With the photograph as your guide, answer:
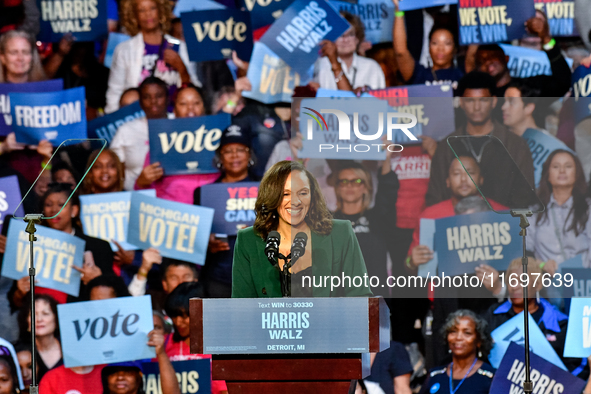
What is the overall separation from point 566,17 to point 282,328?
3434 mm

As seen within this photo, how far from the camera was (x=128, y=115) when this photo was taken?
489 cm

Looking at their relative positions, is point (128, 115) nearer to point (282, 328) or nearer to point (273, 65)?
point (273, 65)

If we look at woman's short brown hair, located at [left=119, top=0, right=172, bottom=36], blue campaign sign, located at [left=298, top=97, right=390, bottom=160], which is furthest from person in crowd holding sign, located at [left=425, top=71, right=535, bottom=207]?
woman's short brown hair, located at [left=119, top=0, right=172, bottom=36]

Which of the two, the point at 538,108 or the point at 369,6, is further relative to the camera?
the point at 369,6

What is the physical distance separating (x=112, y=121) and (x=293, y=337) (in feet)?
9.93

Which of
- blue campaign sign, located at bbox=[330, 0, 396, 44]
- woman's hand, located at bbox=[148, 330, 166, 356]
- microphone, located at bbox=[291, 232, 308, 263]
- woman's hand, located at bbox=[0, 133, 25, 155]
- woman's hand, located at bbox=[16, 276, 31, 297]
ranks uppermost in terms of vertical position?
blue campaign sign, located at bbox=[330, 0, 396, 44]

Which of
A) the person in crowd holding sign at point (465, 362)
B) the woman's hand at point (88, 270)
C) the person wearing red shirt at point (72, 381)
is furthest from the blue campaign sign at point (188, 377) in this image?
the person in crowd holding sign at point (465, 362)

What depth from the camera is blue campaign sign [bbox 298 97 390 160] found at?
3.04 m

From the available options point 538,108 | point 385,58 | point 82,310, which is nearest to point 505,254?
point 538,108

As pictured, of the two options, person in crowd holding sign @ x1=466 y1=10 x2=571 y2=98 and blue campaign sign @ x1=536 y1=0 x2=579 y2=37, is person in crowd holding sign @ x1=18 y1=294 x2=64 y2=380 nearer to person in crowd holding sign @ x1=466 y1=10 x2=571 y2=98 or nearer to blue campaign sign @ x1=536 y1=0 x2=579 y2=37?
person in crowd holding sign @ x1=466 y1=10 x2=571 y2=98

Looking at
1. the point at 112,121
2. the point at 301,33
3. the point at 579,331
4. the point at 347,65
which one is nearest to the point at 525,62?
the point at 347,65

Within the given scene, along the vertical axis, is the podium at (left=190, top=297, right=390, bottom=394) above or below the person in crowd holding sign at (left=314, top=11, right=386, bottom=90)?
below

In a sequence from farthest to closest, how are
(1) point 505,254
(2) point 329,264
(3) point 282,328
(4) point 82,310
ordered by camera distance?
(4) point 82,310
(1) point 505,254
(2) point 329,264
(3) point 282,328

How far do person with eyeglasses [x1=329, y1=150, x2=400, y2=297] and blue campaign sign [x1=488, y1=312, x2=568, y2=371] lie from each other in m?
1.63
